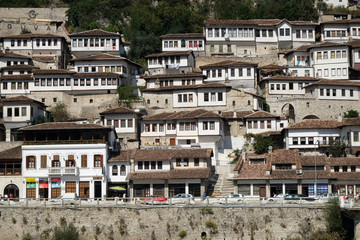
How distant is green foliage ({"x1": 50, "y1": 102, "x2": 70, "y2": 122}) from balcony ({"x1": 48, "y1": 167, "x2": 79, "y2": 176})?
15.7 meters

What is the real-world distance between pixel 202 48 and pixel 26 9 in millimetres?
33942

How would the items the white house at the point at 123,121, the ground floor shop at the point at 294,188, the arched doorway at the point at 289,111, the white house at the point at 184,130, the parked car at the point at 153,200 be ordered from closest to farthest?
the parked car at the point at 153,200 < the ground floor shop at the point at 294,188 < the white house at the point at 184,130 < the white house at the point at 123,121 < the arched doorway at the point at 289,111

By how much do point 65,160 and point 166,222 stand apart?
14.9 meters

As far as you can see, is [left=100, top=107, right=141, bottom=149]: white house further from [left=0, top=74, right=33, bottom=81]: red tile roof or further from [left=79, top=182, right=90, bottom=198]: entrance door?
[left=0, top=74, right=33, bottom=81]: red tile roof

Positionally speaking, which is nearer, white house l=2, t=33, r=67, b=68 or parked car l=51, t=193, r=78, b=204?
parked car l=51, t=193, r=78, b=204

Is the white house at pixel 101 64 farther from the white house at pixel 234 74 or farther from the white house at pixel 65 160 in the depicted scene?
the white house at pixel 65 160

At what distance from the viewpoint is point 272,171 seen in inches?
2477

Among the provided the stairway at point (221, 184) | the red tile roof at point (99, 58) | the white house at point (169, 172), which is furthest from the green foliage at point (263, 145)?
the red tile roof at point (99, 58)

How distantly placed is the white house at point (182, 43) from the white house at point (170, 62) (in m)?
3.95

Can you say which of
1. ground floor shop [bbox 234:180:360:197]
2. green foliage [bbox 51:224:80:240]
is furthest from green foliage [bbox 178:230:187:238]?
ground floor shop [bbox 234:180:360:197]

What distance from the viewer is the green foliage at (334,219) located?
51562 mm

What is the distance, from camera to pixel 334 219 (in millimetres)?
51500

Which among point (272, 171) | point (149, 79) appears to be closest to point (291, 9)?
point (149, 79)

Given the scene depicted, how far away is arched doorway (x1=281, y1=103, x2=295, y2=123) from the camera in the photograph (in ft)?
264
